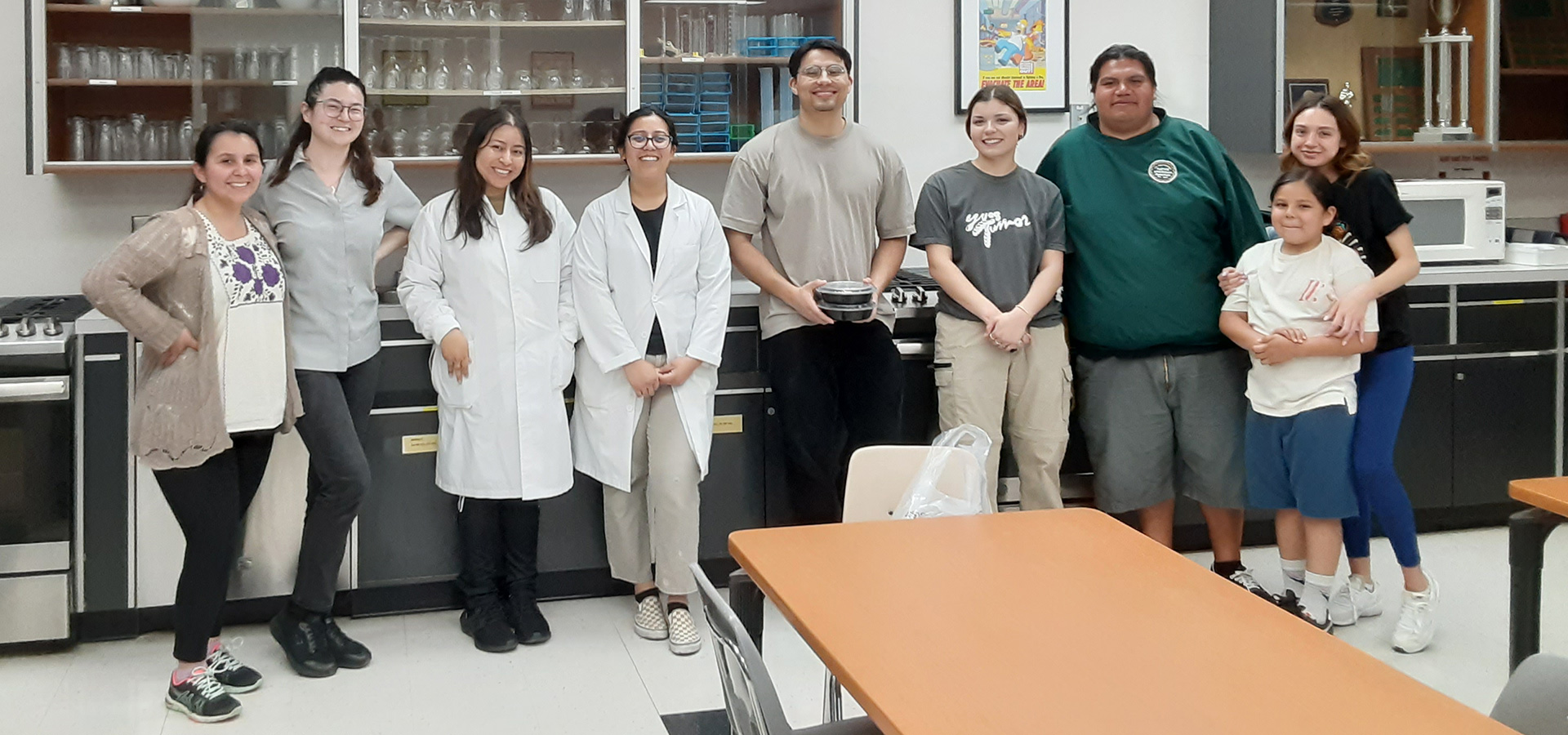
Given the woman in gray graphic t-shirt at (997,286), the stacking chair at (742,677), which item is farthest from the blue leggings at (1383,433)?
the stacking chair at (742,677)

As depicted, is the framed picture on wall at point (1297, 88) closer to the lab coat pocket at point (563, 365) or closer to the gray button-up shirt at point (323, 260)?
the lab coat pocket at point (563, 365)

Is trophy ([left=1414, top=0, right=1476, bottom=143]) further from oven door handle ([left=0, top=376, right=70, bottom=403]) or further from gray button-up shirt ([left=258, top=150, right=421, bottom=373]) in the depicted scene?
oven door handle ([left=0, top=376, right=70, bottom=403])

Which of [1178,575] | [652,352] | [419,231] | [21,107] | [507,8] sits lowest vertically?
[1178,575]

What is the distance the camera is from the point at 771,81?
4434 millimetres

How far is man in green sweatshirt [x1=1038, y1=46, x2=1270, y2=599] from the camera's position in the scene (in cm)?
369

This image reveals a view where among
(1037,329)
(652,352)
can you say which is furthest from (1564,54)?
(652,352)

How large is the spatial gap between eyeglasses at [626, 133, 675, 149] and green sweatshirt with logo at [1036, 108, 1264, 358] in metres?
1.13

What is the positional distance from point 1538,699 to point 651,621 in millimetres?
2471

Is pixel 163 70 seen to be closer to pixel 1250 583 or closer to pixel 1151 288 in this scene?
pixel 1151 288

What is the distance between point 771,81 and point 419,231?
4.54 ft

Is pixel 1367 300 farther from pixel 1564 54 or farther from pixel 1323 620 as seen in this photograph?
pixel 1564 54

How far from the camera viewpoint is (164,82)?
3.98 meters

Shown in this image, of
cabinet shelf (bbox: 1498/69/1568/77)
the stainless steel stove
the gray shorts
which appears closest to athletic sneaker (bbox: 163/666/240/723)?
the stainless steel stove

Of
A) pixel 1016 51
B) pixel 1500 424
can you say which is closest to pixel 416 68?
pixel 1016 51
